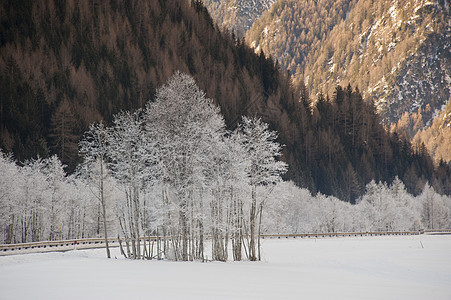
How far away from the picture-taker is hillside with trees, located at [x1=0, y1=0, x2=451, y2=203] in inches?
4016

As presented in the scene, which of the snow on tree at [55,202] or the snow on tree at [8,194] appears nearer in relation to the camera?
the snow on tree at [8,194]

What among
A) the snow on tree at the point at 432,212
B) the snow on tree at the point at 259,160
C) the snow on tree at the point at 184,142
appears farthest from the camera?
the snow on tree at the point at 432,212

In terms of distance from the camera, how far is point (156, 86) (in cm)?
13288

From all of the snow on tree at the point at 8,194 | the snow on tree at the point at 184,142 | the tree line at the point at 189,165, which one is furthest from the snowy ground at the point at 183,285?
the snow on tree at the point at 8,194

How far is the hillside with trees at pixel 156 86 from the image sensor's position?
335 ft

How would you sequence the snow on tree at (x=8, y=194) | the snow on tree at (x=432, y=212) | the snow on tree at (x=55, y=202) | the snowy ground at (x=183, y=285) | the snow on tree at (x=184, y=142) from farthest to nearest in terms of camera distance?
the snow on tree at (x=432, y=212), the snow on tree at (x=55, y=202), the snow on tree at (x=8, y=194), the snow on tree at (x=184, y=142), the snowy ground at (x=183, y=285)

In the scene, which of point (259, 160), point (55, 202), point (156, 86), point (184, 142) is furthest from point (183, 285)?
point (156, 86)

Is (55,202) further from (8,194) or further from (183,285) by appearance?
(183,285)

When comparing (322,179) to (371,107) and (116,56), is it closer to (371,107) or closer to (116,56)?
(371,107)

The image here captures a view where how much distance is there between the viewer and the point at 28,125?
95.5 metres

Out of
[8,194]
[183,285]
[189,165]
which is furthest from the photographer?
[8,194]

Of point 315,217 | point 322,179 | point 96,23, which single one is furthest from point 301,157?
point 96,23

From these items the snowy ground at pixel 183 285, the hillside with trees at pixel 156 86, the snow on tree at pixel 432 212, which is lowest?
the snowy ground at pixel 183 285

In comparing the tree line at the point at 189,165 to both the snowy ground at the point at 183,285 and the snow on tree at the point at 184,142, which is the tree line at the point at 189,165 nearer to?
the snow on tree at the point at 184,142
